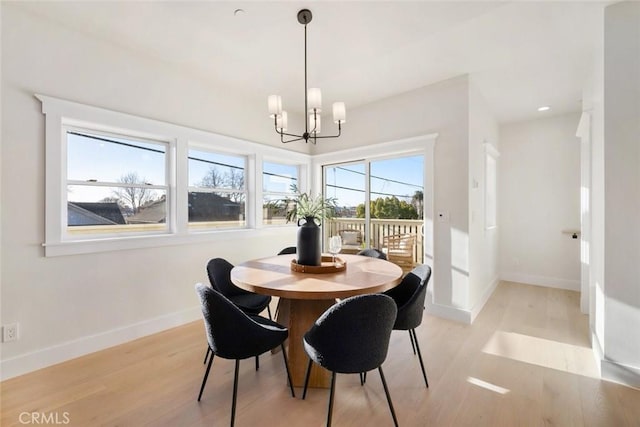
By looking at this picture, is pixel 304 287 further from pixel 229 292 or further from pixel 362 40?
pixel 362 40

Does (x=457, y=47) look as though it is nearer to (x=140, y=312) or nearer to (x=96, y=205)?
(x=96, y=205)

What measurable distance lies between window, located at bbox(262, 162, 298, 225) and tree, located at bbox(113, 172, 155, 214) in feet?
4.89

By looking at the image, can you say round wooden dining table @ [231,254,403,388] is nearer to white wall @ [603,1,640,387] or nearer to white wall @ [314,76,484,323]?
white wall @ [314,76,484,323]

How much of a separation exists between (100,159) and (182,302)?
1641 mm

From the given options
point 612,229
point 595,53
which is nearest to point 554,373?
point 612,229

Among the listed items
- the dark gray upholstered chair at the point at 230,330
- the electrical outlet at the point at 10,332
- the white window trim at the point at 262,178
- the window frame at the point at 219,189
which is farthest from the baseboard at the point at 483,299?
the electrical outlet at the point at 10,332

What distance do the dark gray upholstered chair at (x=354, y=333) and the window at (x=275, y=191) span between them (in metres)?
2.77

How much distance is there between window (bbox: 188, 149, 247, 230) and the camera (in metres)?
3.28

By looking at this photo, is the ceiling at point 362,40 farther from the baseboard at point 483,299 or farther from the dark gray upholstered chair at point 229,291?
the baseboard at point 483,299

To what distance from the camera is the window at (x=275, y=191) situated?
13.4 feet

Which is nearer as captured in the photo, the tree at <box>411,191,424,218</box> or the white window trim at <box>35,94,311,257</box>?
the white window trim at <box>35,94,311,257</box>

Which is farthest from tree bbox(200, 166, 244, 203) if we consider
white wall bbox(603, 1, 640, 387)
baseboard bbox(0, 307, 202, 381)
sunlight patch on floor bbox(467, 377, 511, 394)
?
white wall bbox(603, 1, 640, 387)

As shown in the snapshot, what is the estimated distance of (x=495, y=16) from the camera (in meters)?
2.14

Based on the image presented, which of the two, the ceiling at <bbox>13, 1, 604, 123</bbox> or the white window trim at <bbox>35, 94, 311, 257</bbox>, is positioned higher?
the ceiling at <bbox>13, 1, 604, 123</bbox>
